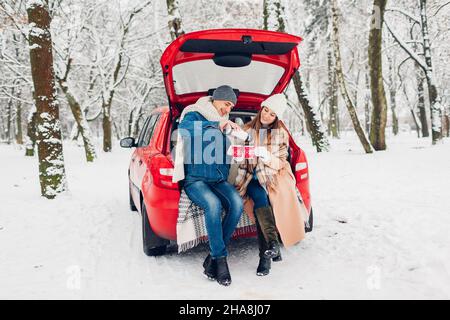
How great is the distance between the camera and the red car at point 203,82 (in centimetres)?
364

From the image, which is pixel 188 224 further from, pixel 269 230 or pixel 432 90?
pixel 432 90

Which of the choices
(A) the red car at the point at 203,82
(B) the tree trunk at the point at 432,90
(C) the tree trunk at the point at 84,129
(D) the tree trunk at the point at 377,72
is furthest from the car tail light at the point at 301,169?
(C) the tree trunk at the point at 84,129

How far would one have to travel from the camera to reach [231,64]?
4016 millimetres

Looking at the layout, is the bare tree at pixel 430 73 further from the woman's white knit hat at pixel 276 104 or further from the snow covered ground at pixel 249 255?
the woman's white knit hat at pixel 276 104

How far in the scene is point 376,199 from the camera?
5.94 m

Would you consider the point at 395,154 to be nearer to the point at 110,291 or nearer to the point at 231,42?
the point at 231,42

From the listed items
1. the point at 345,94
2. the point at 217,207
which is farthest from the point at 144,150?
the point at 345,94

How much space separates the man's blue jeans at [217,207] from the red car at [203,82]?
0.27 m

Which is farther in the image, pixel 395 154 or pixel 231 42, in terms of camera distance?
pixel 395 154

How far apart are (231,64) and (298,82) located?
942 centimetres

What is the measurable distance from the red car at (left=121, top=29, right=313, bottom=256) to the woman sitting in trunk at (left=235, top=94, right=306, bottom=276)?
1.34 ft
